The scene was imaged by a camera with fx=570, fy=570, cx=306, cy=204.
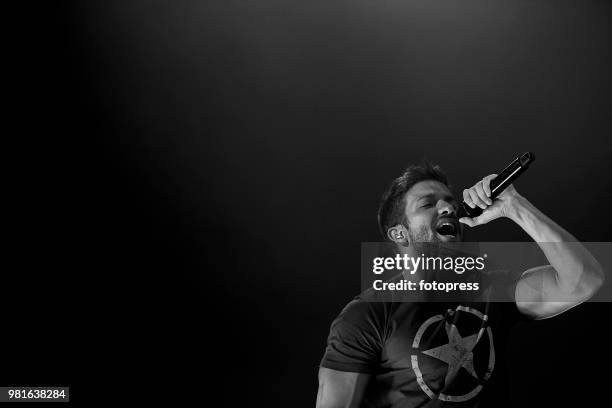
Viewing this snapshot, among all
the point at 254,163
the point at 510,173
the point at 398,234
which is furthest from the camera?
the point at 254,163

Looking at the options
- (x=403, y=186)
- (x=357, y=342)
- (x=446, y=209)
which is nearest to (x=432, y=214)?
(x=446, y=209)

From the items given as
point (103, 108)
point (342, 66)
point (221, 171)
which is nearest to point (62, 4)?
point (103, 108)

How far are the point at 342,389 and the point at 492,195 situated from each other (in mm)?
515

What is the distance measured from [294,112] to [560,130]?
88cm

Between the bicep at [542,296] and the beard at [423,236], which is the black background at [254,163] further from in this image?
the bicep at [542,296]

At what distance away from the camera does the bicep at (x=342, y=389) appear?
117 centimetres

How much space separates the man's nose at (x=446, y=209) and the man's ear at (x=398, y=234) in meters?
0.10

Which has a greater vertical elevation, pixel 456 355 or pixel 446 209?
pixel 446 209

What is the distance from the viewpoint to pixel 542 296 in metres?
1.23

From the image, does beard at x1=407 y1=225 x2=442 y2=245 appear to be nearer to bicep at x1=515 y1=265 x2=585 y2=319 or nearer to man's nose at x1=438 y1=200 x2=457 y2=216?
man's nose at x1=438 y1=200 x2=457 y2=216

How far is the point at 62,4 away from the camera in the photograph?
182 centimetres

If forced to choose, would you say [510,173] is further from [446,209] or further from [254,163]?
[254,163]

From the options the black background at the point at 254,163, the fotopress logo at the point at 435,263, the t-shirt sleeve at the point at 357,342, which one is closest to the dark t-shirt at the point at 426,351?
the t-shirt sleeve at the point at 357,342

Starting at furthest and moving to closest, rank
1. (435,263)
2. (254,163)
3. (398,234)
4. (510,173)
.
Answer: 1. (254,163)
2. (398,234)
3. (435,263)
4. (510,173)
